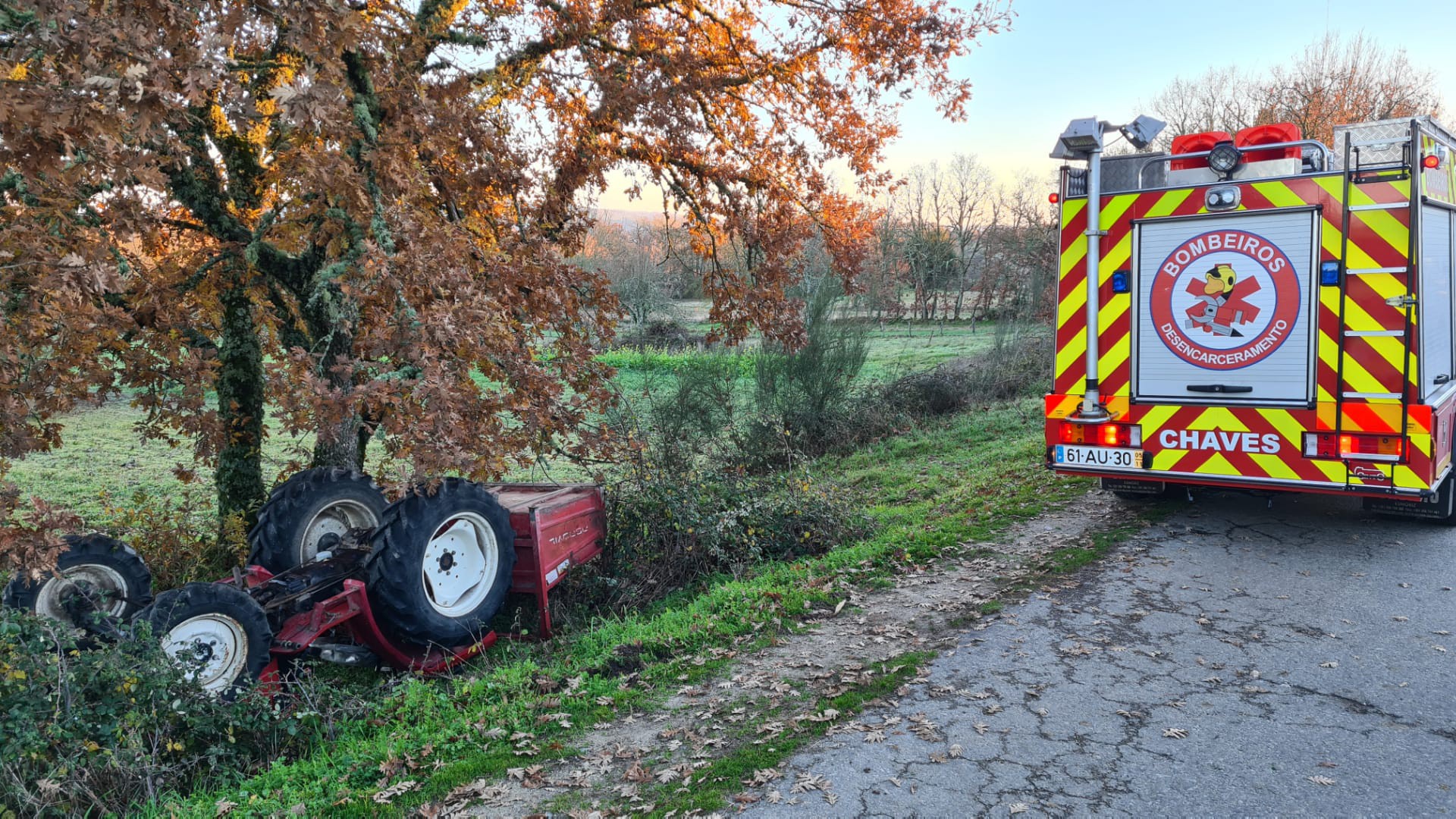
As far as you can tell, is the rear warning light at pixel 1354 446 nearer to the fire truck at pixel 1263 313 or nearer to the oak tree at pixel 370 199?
the fire truck at pixel 1263 313

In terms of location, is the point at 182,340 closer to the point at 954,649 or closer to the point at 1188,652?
the point at 954,649

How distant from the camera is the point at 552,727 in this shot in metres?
4.51

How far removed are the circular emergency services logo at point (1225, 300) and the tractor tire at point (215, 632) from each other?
691 centimetres

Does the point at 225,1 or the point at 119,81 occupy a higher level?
the point at 225,1

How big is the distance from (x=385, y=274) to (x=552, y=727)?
11.8 ft

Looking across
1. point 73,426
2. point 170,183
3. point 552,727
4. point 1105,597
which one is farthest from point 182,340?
point 73,426

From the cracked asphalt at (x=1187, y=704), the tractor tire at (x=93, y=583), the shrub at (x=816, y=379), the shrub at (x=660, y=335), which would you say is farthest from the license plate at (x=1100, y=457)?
the shrub at (x=660, y=335)

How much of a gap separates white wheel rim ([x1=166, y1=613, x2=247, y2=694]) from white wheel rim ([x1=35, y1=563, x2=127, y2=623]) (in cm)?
66

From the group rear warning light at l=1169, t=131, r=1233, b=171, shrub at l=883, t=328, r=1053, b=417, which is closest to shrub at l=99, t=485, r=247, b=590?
rear warning light at l=1169, t=131, r=1233, b=171

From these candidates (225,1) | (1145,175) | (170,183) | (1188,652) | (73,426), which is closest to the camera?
(225,1)

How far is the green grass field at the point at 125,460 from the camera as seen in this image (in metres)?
11.2

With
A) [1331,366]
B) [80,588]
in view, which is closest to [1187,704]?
[1331,366]

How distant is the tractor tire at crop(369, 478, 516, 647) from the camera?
584cm

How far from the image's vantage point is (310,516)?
674 centimetres
